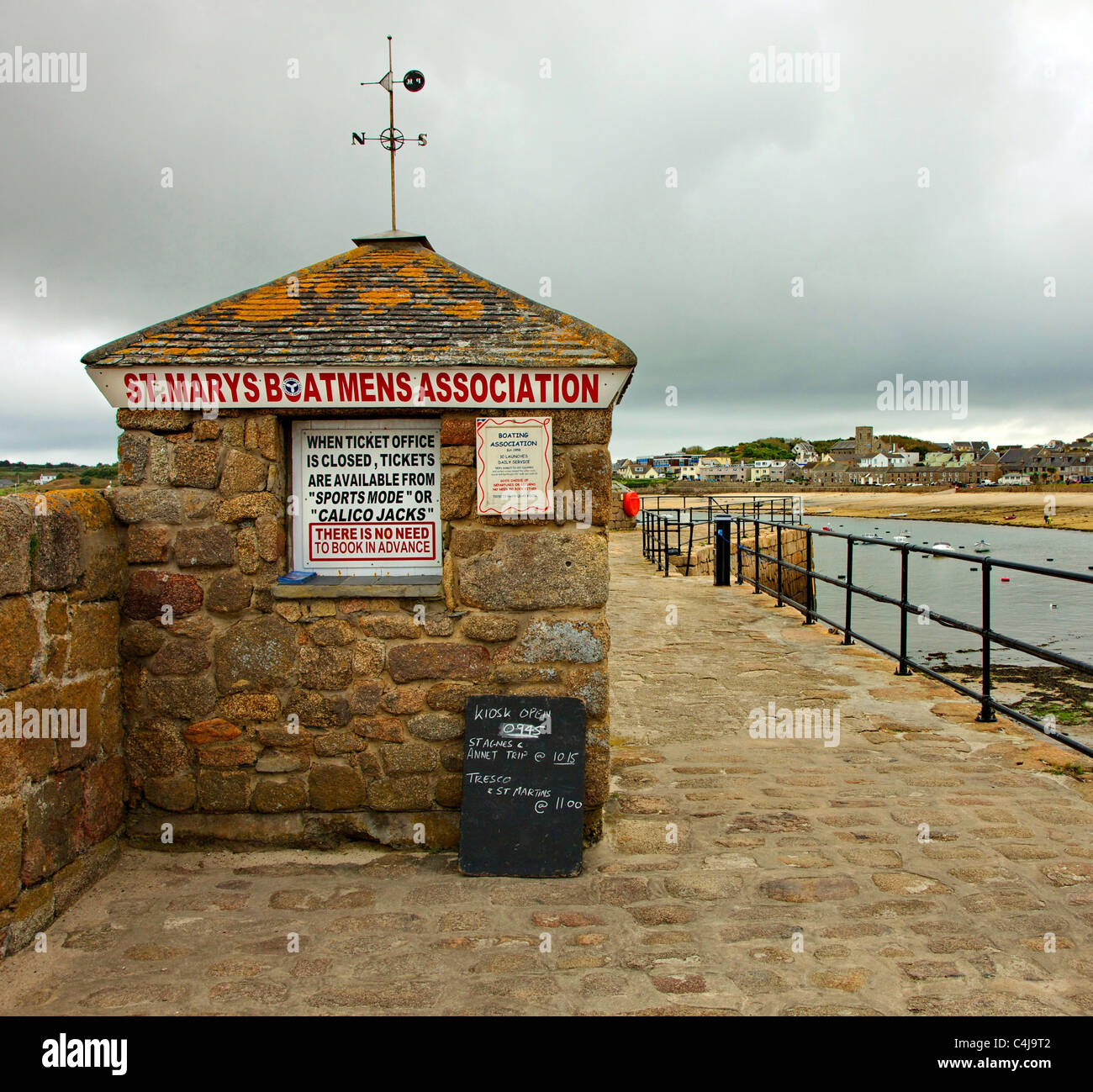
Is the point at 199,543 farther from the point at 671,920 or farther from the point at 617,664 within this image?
the point at 617,664

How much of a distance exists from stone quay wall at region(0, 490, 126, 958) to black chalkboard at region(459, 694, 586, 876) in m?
1.65

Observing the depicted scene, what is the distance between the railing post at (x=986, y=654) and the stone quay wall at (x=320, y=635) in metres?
2.95

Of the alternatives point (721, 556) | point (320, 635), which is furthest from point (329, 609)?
point (721, 556)

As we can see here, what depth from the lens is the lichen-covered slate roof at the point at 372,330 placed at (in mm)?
3715

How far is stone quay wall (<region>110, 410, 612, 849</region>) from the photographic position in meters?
3.78

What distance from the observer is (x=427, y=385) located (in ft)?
12.3

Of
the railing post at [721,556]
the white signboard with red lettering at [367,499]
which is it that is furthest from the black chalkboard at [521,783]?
the railing post at [721,556]

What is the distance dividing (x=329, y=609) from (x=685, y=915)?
2087 millimetres

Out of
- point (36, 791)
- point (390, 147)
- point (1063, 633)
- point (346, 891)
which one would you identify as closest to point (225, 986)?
point (346, 891)

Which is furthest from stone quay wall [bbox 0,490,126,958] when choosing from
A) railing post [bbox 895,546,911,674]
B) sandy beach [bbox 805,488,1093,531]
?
sandy beach [bbox 805,488,1093,531]

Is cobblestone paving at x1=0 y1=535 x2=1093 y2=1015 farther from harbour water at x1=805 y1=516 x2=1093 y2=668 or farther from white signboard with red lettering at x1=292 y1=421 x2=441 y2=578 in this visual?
harbour water at x1=805 y1=516 x2=1093 y2=668

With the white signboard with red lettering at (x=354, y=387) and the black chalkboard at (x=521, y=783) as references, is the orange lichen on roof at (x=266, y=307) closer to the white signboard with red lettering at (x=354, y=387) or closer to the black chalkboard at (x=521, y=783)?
the white signboard with red lettering at (x=354, y=387)

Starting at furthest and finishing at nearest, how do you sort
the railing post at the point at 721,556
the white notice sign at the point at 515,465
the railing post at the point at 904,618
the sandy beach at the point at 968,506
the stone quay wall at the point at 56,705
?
the sandy beach at the point at 968,506, the railing post at the point at 721,556, the railing post at the point at 904,618, the white notice sign at the point at 515,465, the stone quay wall at the point at 56,705

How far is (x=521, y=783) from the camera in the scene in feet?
12.2
